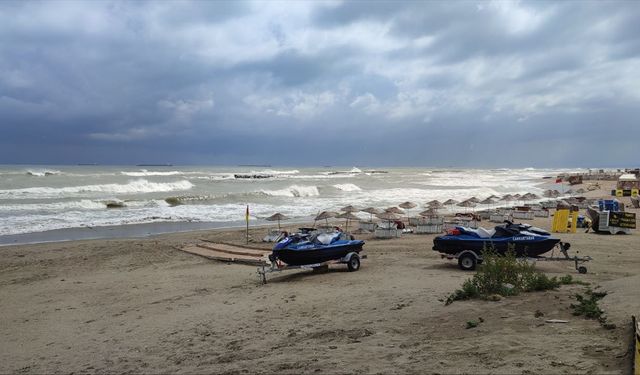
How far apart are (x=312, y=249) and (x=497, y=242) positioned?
15.9 feet

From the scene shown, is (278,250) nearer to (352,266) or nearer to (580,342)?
(352,266)

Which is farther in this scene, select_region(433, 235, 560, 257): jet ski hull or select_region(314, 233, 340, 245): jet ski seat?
select_region(314, 233, 340, 245): jet ski seat

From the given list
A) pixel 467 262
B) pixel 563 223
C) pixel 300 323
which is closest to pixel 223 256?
pixel 467 262

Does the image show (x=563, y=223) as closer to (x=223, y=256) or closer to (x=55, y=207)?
(x=223, y=256)

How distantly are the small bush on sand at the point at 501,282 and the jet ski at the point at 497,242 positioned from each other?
3.34m

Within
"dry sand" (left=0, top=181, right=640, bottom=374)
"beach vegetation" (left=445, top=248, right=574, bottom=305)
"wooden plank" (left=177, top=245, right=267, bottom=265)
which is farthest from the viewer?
"wooden plank" (left=177, top=245, right=267, bottom=265)

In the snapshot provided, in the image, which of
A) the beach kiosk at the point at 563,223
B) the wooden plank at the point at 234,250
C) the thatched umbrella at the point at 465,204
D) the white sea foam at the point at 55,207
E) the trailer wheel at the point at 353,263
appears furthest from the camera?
the white sea foam at the point at 55,207

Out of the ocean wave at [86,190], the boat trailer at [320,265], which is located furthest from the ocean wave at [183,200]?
the boat trailer at [320,265]

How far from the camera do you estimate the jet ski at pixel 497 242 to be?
40.1ft

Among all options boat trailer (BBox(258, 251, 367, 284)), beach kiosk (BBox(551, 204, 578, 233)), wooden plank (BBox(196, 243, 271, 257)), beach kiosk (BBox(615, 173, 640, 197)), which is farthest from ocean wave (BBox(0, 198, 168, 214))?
beach kiosk (BBox(615, 173, 640, 197))

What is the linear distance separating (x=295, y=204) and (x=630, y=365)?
3380 centimetres

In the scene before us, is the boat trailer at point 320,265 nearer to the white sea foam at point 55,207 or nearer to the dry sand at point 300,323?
the dry sand at point 300,323

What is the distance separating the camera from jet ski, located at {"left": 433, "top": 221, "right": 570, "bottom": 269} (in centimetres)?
1221

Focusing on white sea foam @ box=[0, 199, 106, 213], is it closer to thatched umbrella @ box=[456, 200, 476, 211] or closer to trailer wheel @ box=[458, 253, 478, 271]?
thatched umbrella @ box=[456, 200, 476, 211]
